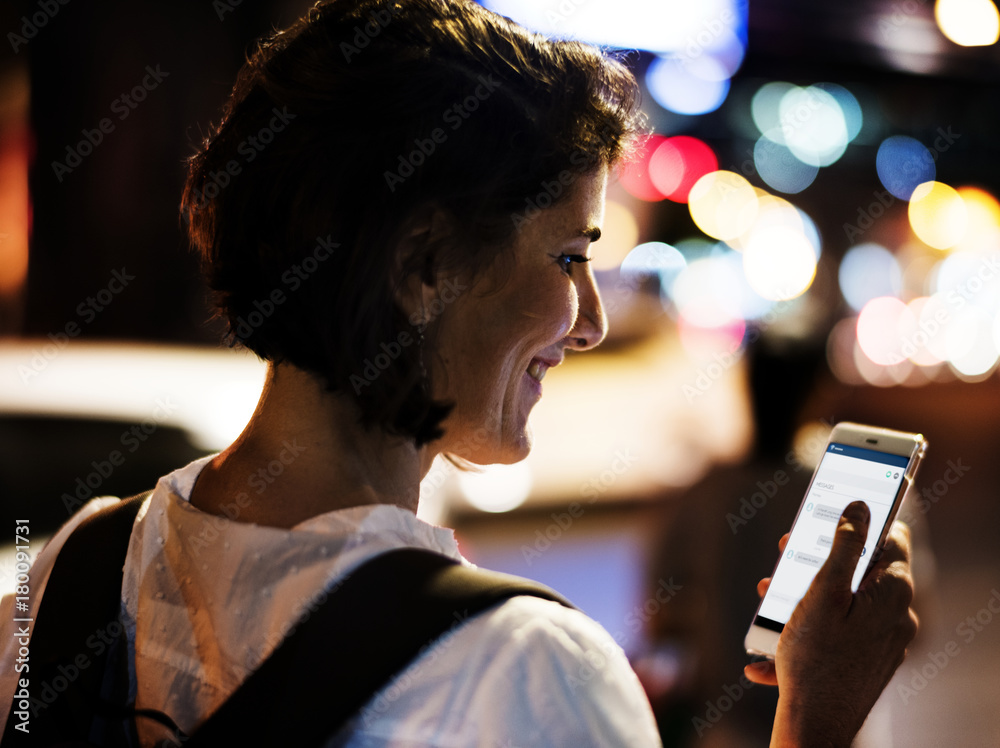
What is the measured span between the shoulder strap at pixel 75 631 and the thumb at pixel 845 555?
0.95 metres

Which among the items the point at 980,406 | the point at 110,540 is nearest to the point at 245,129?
the point at 110,540

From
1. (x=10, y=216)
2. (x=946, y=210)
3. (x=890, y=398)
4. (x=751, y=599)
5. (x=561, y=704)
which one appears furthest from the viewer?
(x=946, y=210)

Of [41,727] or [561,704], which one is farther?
[41,727]

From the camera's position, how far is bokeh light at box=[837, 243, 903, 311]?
18.2 m

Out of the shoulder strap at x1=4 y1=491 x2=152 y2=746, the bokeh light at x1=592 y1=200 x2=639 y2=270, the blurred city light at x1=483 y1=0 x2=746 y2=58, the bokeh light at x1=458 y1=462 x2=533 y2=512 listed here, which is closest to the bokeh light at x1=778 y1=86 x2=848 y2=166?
the bokeh light at x1=592 y1=200 x2=639 y2=270

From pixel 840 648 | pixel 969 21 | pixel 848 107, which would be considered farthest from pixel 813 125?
pixel 840 648

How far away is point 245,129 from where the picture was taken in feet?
3.25

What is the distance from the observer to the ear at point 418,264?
3.00 feet

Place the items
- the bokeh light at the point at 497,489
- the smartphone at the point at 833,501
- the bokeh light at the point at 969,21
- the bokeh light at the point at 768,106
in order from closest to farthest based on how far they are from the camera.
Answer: the smartphone at the point at 833,501 → the bokeh light at the point at 497,489 → the bokeh light at the point at 969,21 → the bokeh light at the point at 768,106

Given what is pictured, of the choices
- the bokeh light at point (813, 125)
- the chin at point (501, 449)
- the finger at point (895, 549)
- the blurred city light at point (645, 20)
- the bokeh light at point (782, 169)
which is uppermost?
the blurred city light at point (645, 20)

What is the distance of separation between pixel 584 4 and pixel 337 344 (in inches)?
182

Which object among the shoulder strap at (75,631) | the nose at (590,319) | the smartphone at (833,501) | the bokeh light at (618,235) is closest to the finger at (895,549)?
the smartphone at (833,501)

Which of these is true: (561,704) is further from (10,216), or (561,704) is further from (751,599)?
(10,216)

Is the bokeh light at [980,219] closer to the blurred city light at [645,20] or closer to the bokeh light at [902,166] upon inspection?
the bokeh light at [902,166]
